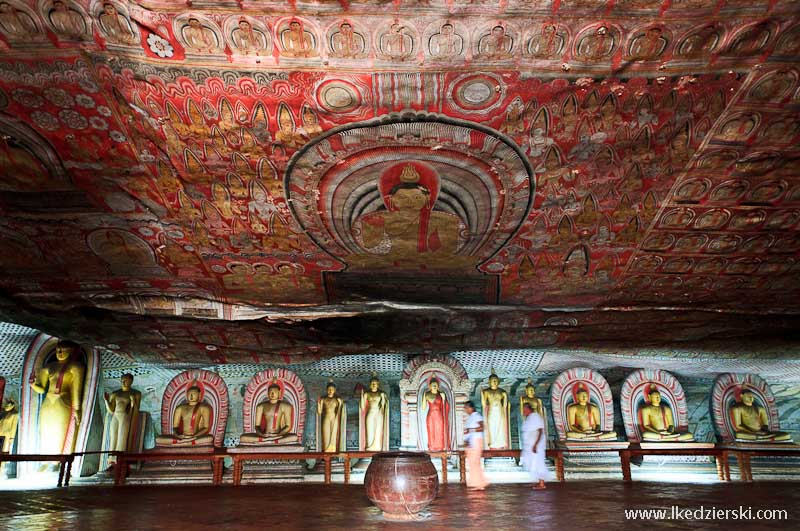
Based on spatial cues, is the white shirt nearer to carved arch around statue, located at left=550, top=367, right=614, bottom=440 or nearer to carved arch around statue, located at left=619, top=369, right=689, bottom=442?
carved arch around statue, located at left=550, top=367, right=614, bottom=440

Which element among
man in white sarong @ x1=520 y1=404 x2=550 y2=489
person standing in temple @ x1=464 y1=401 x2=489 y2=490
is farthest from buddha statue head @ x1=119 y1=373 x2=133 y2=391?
man in white sarong @ x1=520 y1=404 x2=550 y2=489

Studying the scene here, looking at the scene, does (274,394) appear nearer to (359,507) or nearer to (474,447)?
(474,447)

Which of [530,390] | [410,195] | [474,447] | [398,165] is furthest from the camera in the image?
[530,390]

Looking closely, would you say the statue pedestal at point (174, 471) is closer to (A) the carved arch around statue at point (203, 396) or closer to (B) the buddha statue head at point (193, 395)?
(A) the carved arch around statue at point (203, 396)

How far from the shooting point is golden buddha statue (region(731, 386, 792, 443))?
29.7 feet

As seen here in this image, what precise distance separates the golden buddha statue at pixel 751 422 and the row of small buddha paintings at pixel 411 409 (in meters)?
0.02

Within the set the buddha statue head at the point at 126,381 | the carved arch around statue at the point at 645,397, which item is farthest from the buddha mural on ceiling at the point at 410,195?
the buddha statue head at the point at 126,381

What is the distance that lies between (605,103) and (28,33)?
15.3ft

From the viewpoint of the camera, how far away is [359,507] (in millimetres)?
4359

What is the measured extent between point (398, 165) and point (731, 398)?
859 cm

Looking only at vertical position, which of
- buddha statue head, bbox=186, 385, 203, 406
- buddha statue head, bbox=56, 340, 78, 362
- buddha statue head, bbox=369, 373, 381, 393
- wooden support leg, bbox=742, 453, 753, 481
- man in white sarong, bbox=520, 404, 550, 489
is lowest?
wooden support leg, bbox=742, 453, 753, 481

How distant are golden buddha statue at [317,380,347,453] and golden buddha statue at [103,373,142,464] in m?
3.36

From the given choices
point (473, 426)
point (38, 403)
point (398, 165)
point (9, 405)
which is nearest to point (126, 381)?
point (38, 403)

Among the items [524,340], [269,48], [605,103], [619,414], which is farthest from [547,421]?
[269,48]
